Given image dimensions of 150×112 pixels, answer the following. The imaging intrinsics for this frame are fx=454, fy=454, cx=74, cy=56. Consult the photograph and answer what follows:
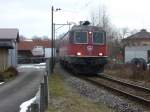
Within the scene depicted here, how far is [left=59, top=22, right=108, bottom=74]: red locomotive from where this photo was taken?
31.8 m

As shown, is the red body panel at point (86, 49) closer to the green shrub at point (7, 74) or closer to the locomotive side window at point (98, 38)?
the locomotive side window at point (98, 38)

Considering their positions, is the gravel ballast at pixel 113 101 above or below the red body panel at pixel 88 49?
below

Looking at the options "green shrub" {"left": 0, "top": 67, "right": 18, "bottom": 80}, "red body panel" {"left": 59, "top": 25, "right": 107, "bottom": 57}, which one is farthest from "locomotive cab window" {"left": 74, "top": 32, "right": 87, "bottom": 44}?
"green shrub" {"left": 0, "top": 67, "right": 18, "bottom": 80}

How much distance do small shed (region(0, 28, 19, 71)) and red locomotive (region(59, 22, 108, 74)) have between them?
723 cm

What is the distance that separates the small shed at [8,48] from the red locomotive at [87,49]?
723 cm

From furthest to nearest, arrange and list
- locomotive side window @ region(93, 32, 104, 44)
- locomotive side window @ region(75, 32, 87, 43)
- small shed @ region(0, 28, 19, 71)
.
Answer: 1. small shed @ region(0, 28, 19, 71)
2. locomotive side window @ region(93, 32, 104, 44)
3. locomotive side window @ region(75, 32, 87, 43)

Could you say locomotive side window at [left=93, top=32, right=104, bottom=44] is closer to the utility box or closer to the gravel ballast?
the gravel ballast

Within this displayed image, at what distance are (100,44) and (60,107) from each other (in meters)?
18.8

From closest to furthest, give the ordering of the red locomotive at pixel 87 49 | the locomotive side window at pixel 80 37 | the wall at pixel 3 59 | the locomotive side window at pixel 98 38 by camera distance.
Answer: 1. the red locomotive at pixel 87 49
2. the locomotive side window at pixel 80 37
3. the locomotive side window at pixel 98 38
4. the wall at pixel 3 59

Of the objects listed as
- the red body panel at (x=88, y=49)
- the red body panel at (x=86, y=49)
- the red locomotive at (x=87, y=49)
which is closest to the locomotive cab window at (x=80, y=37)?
A: the red locomotive at (x=87, y=49)

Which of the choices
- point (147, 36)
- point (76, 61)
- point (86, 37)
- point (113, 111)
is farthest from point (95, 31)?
point (147, 36)

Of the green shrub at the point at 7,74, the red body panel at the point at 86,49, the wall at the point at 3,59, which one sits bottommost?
the green shrub at the point at 7,74

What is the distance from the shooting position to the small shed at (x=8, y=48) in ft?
125

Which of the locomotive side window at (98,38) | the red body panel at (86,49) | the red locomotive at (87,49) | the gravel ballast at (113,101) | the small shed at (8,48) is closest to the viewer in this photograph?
the gravel ballast at (113,101)
